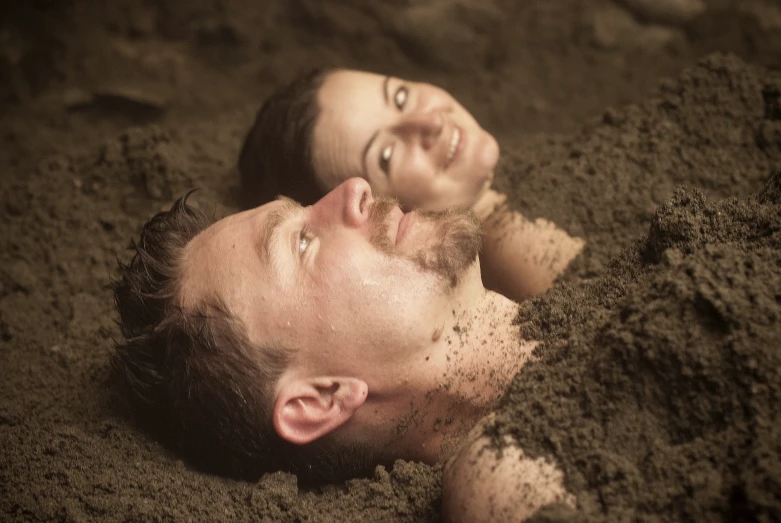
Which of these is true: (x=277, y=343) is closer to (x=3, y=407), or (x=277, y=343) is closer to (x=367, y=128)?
(x=3, y=407)

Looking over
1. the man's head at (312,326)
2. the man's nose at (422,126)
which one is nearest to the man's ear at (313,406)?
the man's head at (312,326)

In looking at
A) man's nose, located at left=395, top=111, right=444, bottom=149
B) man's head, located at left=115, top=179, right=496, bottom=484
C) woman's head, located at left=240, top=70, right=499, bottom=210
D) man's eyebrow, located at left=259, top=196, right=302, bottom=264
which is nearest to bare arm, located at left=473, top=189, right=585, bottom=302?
woman's head, located at left=240, top=70, right=499, bottom=210

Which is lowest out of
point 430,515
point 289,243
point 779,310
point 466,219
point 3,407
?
point 3,407

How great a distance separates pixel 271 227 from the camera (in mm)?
2160

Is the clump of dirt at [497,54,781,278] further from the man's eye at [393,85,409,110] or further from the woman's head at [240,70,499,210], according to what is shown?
the man's eye at [393,85,409,110]

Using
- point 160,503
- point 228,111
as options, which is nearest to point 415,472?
point 160,503

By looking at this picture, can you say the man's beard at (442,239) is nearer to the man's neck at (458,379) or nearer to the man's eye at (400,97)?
the man's neck at (458,379)

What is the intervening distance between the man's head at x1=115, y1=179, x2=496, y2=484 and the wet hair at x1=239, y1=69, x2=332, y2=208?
0.92 meters

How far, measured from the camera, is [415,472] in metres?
2.10

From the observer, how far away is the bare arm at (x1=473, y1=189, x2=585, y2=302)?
9.48ft

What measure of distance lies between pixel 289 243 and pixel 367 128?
3.62ft

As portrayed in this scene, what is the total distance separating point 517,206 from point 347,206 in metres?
1.18

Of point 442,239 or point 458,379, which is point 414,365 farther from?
point 442,239

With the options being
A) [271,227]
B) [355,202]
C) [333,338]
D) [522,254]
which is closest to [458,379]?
[333,338]
